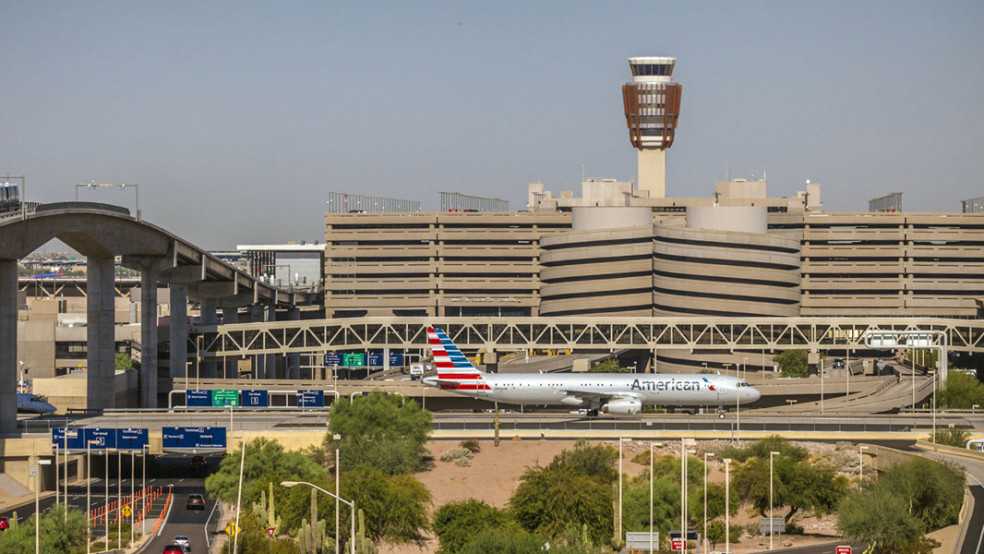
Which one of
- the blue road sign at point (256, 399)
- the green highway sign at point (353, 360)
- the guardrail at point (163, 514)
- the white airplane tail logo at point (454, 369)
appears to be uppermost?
the white airplane tail logo at point (454, 369)

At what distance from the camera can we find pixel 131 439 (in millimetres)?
102688

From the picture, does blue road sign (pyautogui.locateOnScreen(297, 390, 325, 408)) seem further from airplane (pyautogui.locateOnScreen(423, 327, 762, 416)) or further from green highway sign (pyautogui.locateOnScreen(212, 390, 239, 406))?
airplane (pyautogui.locateOnScreen(423, 327, 762, 416))

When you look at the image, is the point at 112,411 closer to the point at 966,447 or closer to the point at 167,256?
the point at 167,256

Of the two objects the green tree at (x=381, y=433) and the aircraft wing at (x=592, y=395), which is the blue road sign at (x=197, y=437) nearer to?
the green tree at (x=381, y=433)

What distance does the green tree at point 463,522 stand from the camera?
71.5 metres

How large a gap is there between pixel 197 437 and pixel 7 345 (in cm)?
2147

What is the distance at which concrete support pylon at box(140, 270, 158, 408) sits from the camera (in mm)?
145375

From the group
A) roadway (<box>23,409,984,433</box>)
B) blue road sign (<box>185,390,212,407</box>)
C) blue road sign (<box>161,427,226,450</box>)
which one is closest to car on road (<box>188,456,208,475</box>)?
roadway (<box>23,409,984,433</box>)

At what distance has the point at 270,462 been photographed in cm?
9069

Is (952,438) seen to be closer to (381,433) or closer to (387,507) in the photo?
(381,433)

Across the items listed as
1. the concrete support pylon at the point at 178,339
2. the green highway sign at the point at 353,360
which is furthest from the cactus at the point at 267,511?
the green highway sign at the point at 353,360

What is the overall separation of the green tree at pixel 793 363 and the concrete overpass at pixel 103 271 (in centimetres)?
7851

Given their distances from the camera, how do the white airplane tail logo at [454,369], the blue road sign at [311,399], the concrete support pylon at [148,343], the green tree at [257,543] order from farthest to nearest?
the concrete support pylon at [148,343]
the blue road sign at [311,399]
the white airplane tail logo at [454,369]
the green tree at [257,543]

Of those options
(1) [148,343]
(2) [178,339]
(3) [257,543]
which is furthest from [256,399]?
(3) [257,543]
